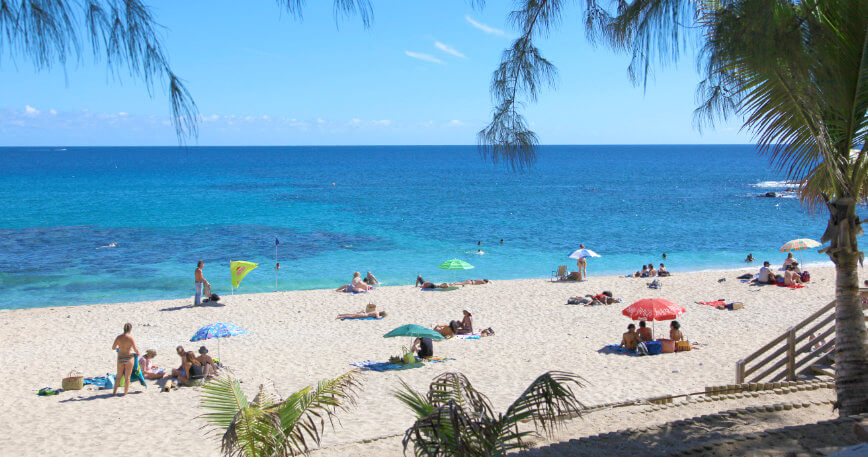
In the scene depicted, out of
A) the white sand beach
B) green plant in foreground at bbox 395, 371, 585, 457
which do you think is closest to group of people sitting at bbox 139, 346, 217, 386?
the white sand beach

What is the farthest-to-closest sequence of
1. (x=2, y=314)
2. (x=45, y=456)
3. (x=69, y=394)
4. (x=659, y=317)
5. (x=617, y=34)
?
(x=2, y=314) → (x=659, y=317) → (x=69, y=394) → (x=45, y=456) → (x=617, y=34)

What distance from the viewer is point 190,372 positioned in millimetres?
12414

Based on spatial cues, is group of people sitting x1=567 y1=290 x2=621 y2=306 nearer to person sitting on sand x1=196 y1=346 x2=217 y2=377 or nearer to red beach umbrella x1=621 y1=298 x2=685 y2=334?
red beach umbrella x1=621 y1=298 x2=685 y2=334

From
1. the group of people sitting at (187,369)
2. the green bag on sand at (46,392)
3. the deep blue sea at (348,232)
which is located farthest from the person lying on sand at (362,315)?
the deep blue sea at (348,232)

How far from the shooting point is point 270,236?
135 ft

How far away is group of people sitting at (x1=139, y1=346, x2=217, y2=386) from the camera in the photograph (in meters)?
12.4

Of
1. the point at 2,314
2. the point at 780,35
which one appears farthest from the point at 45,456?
the point at 2,314

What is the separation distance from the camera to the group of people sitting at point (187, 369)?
12383 millimetres

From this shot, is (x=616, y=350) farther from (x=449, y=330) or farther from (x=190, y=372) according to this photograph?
(x=190, y=372)

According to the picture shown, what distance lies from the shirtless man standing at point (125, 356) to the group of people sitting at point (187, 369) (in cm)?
92

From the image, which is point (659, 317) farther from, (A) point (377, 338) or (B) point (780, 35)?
(B) point (780, 35)

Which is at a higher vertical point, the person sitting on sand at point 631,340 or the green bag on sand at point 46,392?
the person sitting on sand at point 631,340

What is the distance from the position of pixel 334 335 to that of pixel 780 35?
45.5ft

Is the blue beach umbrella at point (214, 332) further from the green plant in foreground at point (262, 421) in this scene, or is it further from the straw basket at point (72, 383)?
the green plant in foreground at point (262, 421)
